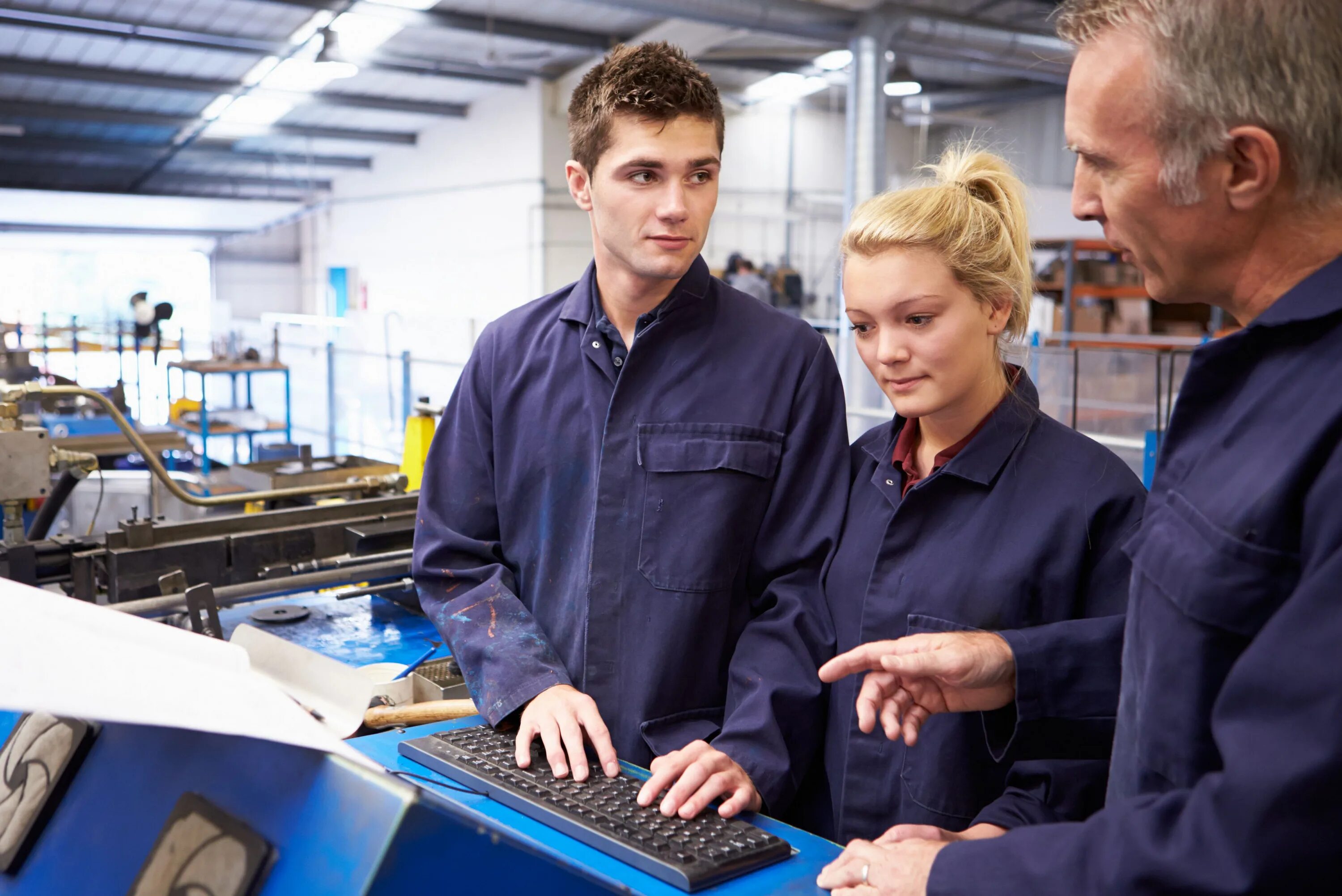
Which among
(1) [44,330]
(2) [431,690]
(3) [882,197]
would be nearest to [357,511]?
(2) [431,690]

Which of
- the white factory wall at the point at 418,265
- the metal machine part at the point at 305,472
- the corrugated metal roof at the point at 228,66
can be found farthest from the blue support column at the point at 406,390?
the metal machine part at the point at 305,472

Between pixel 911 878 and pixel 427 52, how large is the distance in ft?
27.5

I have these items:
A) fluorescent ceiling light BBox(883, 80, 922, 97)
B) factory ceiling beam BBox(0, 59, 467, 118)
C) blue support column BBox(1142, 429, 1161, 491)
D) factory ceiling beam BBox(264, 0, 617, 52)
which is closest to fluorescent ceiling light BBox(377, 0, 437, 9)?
factory ceiling beam BBox(264, 0, 617, 52)

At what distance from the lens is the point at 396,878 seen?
0.55 metres

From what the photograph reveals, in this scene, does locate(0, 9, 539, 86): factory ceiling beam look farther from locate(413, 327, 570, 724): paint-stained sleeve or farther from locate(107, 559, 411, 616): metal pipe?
locate(413, 327, 570, 724): paint-stained sleeve

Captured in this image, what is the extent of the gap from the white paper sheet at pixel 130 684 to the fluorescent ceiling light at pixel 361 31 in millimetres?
6928

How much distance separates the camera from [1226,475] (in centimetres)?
63

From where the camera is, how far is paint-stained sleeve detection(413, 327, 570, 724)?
113 centimetres

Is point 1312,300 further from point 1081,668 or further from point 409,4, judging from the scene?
point 409,4

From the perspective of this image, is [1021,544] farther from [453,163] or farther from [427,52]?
[453,163]

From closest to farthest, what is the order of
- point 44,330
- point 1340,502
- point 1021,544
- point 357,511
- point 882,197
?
point 1340,502
point 1021,544
point 882,197
point 357,511
point 44,330

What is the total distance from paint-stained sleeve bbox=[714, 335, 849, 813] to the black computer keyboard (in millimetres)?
146

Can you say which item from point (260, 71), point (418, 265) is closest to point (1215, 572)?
point (260, 71)

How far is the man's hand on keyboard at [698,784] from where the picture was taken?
0.89 metres
